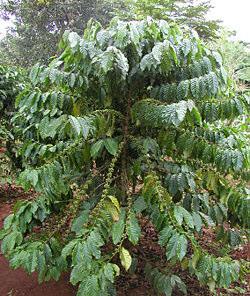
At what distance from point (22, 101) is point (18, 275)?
5.28ft

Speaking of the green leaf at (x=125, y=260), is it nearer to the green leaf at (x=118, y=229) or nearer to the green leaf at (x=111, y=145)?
the green leaf at (x=118, y=229)

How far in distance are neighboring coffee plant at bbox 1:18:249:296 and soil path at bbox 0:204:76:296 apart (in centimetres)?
78

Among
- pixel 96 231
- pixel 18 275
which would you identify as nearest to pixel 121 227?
pixel 96 231

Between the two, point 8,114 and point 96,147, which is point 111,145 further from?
point 8,114

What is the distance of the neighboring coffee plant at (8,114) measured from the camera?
4289 mm

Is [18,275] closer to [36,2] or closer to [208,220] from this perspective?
[208,220]

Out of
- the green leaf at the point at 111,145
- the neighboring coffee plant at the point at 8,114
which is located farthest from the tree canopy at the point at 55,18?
the green leaf at the point at 111,145

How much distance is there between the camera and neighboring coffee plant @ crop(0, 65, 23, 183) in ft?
14.1

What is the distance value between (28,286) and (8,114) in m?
2.37

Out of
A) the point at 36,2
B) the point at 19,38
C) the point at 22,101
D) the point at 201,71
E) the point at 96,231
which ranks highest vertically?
the point at 36,2

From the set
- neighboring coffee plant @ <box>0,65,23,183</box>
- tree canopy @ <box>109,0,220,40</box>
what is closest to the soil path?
neighboring coffee plant @ <box>0,65,23,183</box>

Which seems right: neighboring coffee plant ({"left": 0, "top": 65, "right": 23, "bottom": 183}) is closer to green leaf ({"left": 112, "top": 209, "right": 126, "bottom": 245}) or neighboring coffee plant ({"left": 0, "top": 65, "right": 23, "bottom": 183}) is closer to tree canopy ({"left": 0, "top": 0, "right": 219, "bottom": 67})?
→ green leaf ({"left": 112, "top": 209, "right": 126, "bottom": 245})

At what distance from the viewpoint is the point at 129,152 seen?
7.22ft

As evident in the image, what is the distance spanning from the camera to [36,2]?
41.7ft
